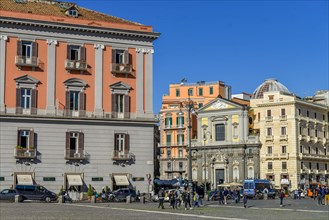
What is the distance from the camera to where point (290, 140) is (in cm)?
8912

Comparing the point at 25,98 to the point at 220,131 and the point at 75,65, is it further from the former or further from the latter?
the point at 220,131

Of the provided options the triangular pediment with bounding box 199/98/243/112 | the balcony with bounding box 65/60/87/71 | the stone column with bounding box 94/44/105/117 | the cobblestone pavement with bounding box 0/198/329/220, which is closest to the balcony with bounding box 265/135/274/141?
the triangular pediment with bounding box 199/98/243/112

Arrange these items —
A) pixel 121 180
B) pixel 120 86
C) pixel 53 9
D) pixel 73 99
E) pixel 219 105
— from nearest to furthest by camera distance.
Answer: pixel 73 99 → pixel 121 180 → pixel 120 86 → pixel 53 9 → pixel 219 105

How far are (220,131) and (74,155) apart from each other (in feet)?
164

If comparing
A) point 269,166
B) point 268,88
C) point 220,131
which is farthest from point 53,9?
point 268,88

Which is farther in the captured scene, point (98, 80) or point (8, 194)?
point (98, 80)

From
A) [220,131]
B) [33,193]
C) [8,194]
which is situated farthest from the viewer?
[220,131]

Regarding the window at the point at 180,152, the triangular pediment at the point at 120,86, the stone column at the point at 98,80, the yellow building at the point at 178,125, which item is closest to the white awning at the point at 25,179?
the stone column at the point at 98,80

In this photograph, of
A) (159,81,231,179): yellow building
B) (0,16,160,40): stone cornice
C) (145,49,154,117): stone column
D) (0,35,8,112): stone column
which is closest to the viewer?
(0,35,8,112): stone column

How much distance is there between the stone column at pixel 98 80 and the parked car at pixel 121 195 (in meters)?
6.72

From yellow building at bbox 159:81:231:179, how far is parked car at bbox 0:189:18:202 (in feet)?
198

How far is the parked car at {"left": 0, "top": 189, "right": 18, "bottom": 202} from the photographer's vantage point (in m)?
45.2

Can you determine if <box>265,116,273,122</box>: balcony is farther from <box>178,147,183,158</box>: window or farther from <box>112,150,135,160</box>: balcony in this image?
<box>112,150,135,160</box>: balcony

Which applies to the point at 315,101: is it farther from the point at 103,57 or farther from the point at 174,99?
the point at 103,57
